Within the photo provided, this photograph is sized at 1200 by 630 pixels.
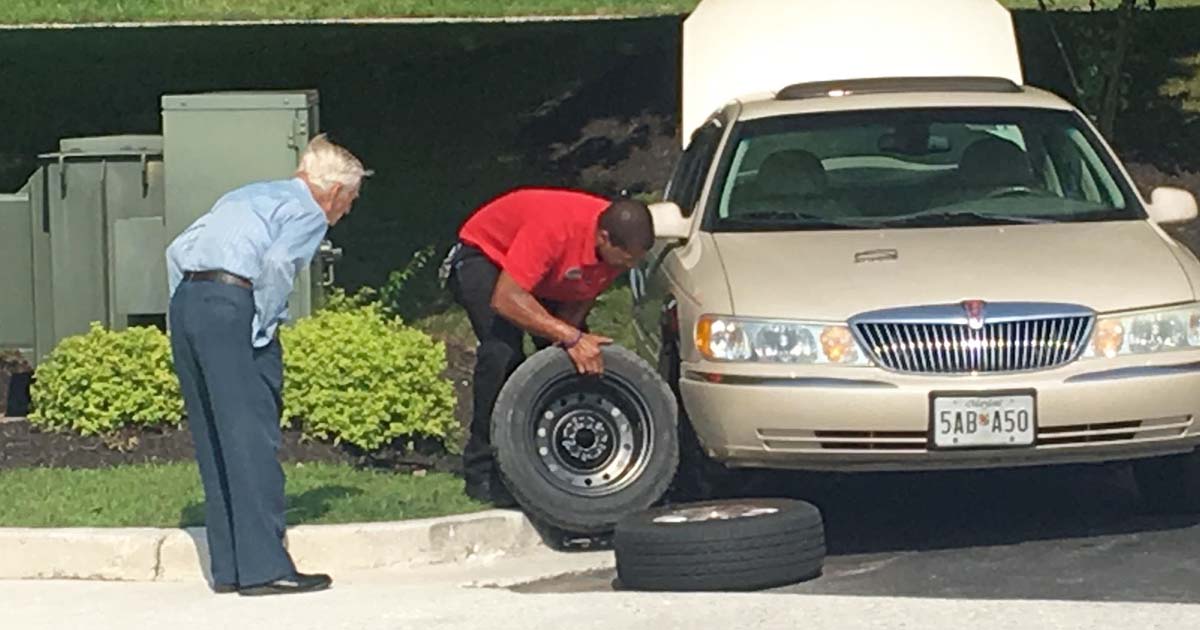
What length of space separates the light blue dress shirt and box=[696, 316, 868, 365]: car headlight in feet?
4.79

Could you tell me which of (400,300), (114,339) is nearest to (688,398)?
(114,339)

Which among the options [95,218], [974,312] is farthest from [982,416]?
[95,218]

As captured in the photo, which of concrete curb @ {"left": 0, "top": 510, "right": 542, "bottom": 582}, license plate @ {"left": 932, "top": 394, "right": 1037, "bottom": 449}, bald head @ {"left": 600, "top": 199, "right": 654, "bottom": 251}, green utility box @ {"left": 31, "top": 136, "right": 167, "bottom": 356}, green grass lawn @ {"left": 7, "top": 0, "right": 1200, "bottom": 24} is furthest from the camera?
green grass lawn @ {"left": 7, "top": 0, "right": 1200, "bottom": 24}

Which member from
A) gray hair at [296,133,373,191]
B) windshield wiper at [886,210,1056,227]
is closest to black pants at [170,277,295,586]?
gray hair at [296,133,373,191]

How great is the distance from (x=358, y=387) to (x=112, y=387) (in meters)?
1.08

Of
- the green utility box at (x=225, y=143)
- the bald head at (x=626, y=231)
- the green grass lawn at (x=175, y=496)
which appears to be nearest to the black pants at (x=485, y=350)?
the green grass lawn at (x=175, y=496)

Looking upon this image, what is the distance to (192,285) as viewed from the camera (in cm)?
745

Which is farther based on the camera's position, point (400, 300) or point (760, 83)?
point (400, 300)

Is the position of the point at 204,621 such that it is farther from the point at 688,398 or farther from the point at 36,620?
the point at 688,398

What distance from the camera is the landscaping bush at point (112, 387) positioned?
9.85 m

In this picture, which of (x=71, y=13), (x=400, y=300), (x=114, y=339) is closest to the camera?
(x=114, y=339)

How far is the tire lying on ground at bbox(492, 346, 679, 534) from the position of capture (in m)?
8.27

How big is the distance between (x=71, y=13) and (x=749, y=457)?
19.2 m

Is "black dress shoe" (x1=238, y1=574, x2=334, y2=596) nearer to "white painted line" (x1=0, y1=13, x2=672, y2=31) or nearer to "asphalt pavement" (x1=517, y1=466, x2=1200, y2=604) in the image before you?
"asphalt pavement" (x1=517, y1=466, x2=1200, y2=604)
